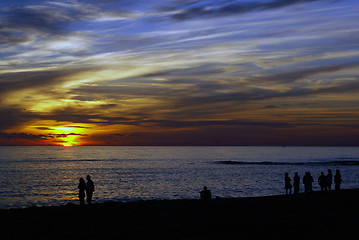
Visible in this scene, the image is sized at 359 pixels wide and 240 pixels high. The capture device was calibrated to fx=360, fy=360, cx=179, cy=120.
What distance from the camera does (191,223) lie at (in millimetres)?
13539

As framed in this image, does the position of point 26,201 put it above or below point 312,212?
below

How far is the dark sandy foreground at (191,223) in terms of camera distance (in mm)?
11344

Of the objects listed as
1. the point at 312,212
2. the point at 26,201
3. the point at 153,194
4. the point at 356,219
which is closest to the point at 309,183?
the point at 312,212

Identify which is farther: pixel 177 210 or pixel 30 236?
pixel 177 210

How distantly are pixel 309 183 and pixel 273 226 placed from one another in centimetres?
Result: 1721

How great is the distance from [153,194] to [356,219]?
1442 inches

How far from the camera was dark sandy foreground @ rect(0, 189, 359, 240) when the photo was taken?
37.2 ft

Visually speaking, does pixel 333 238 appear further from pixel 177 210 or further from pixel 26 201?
pixel 26 201

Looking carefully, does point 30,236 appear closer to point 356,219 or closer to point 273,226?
point 273,226

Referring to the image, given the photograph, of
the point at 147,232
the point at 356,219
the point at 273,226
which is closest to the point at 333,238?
the point at 273,226

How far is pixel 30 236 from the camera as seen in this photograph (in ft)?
38.9

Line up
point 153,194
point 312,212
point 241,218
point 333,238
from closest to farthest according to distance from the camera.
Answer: point 333,238 < point 241,218 < point 312,212 < point 153,194

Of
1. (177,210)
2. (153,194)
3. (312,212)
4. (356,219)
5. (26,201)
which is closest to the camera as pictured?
(356,219)

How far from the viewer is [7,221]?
15.1m
